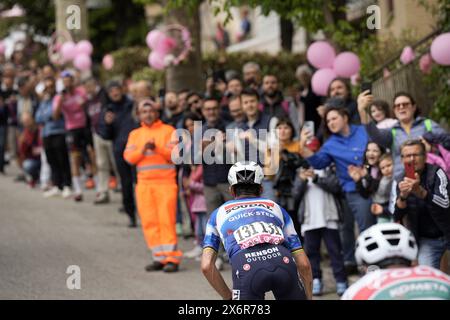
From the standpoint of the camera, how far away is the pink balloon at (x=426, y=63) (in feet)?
43.6

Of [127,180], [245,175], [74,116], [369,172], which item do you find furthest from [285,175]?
[74,116]

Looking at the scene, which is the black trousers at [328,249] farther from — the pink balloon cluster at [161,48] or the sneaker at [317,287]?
the pink balloon cluster at [161,48]

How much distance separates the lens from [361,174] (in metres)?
10.9

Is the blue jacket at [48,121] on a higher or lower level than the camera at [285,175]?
higher

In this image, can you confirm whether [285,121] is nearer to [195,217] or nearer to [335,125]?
[335,125]

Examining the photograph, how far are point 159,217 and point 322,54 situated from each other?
3.36 meters

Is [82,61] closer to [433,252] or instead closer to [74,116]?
[74,116]

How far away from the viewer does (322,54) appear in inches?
551

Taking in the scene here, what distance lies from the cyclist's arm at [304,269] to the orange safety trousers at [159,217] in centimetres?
506

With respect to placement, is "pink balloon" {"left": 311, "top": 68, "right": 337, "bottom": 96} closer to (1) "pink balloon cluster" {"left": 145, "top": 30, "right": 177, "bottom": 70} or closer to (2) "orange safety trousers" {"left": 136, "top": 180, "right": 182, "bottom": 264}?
(2) "orange safety trousers" {"left": 136, "top": 180, "right": 182, "bottom": 264}

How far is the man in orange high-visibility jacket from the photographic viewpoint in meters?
12.5

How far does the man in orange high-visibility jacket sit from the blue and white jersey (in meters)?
4.99

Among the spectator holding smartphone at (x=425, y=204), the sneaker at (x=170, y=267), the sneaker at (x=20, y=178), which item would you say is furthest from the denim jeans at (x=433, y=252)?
the sneaker at (x=20, y=178)
